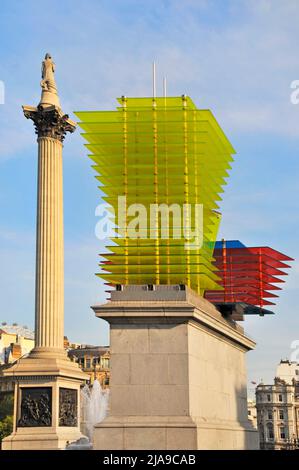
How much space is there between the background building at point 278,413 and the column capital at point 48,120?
125m

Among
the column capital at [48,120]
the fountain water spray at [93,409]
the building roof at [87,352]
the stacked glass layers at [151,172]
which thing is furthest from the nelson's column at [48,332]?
the building roof at [87,352]

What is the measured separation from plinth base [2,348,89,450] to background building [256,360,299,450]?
12422 cm

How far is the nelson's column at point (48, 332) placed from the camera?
5384 cm

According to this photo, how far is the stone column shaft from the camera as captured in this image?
57.9 meters

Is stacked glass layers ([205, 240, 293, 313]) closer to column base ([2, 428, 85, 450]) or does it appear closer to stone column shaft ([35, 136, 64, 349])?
column base ([2, 428, 85, 450])

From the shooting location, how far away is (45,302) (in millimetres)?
58219

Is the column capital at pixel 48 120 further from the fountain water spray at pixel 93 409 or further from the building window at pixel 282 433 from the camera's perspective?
the building window at pixel 282 433

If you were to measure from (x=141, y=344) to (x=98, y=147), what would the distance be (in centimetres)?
620

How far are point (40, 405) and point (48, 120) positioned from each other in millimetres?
21965
